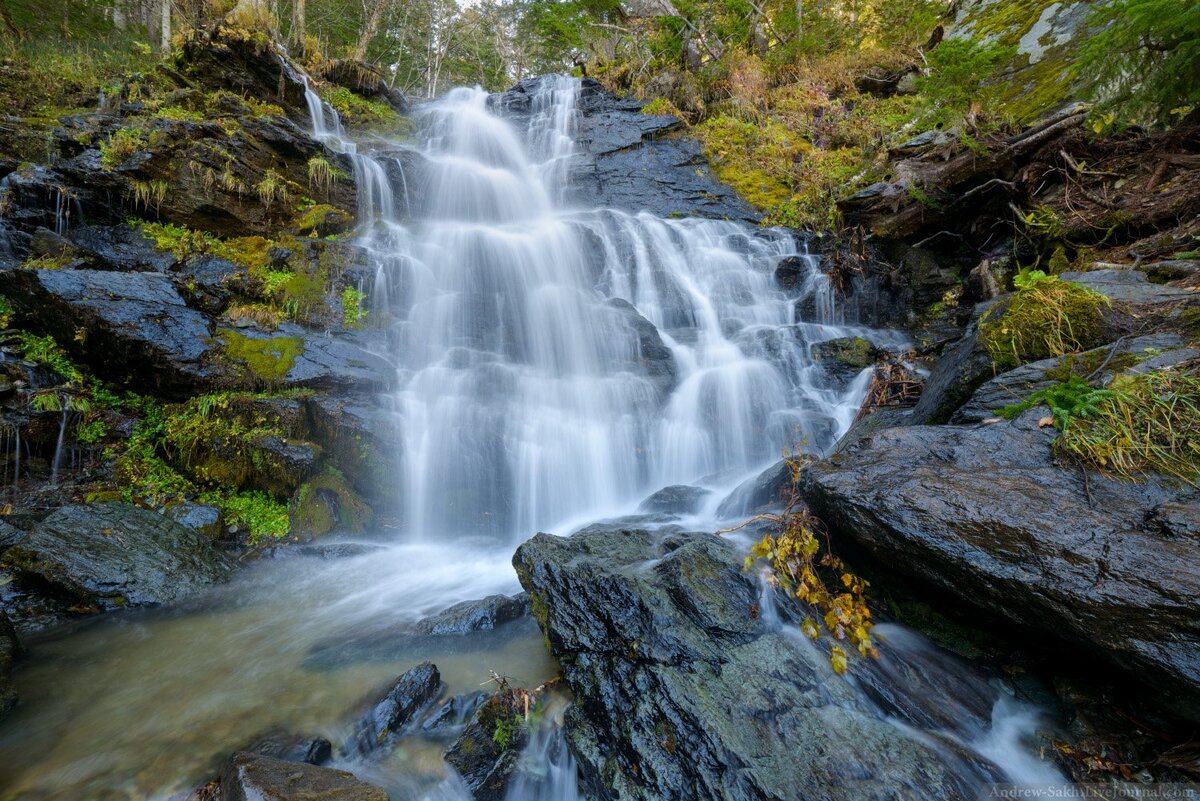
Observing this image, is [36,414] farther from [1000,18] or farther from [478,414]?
[1000,18]

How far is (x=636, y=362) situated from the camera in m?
9.22

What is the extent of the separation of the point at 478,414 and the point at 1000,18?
1421 centimetres

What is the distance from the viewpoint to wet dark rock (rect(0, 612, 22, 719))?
3.52 m

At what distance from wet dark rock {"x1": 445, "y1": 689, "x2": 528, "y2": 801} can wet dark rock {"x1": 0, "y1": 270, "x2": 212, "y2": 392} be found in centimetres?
622

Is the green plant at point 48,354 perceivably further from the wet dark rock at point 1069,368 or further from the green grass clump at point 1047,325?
the green grass clump at point 1047,325

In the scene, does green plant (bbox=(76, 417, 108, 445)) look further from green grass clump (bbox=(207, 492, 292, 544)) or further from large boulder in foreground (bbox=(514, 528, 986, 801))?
large boulder in foreground (bbox=(514, 528, 986, 801))

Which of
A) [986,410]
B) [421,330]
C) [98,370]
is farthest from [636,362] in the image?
[98,370]

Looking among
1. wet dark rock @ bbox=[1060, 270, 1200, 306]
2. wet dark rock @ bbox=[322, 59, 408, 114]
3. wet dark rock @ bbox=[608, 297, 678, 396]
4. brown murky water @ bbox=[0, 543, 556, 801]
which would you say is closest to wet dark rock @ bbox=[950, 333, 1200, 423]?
wet dark rock @ bbox=[1060, 270, 1200, 306]

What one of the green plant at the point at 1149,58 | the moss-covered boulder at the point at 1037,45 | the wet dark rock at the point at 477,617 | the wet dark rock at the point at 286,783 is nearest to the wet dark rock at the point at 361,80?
the moss-covered boulder at the point at 1037,45

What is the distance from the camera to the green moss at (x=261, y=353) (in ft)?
22.7

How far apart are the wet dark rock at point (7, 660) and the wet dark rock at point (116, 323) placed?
3386mm

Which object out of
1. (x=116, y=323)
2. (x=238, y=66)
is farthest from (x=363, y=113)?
(x=116, y=323)

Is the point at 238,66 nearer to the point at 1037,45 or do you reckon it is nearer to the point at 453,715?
the point at 453,715

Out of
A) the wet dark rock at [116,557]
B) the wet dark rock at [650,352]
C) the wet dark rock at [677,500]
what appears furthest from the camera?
the wet dark rock at [650,352]
